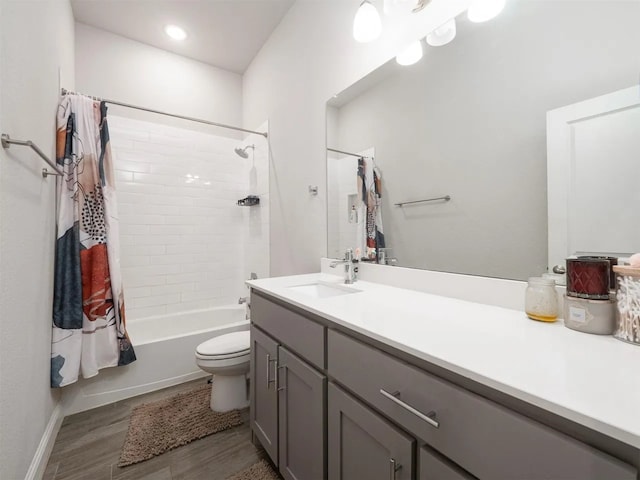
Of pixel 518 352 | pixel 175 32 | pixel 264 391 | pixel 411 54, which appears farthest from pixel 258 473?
pixel 175 32

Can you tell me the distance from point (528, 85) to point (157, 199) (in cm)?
295

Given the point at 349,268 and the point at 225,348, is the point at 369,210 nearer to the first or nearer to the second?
the point at 349,268

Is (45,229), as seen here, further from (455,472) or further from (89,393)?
(455,472)

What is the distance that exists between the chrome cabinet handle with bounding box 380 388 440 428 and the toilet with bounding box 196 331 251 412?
130 cm

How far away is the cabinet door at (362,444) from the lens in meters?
0.68

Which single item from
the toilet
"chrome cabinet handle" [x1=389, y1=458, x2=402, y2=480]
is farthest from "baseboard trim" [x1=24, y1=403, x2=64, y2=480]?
"chrome cabinet handle" [x1=389, y1=458, x2=402, y2=480]

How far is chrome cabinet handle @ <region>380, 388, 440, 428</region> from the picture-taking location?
598mm

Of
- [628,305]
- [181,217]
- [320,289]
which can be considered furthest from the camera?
[181,217]

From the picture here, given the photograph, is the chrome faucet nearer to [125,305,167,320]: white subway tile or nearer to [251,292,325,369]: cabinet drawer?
[251,292,325,369]: cabinet drawer

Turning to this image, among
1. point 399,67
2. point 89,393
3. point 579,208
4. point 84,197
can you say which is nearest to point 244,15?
point 399,67

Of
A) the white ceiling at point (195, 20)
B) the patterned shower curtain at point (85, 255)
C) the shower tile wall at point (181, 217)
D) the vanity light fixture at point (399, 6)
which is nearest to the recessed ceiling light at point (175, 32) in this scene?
the white ceiling at point (195, 20)

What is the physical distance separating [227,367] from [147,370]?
822 millimetres

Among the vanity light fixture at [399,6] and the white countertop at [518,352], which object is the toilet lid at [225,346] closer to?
the white countertop at [518,352]

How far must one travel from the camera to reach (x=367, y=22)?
4.42 feet
